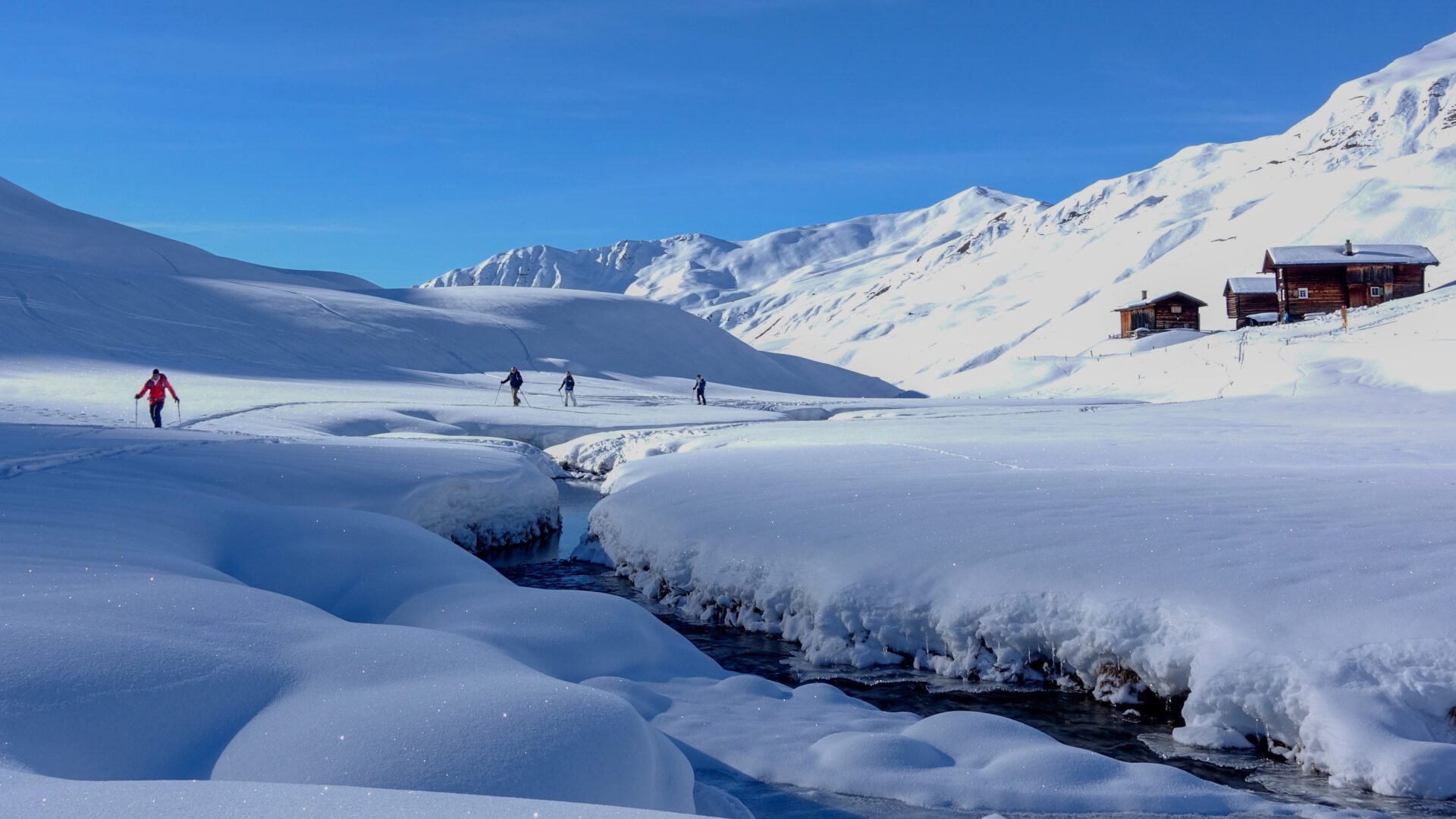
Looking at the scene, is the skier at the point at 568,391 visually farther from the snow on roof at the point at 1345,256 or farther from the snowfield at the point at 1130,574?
the snow on roof at the point at 1345,256

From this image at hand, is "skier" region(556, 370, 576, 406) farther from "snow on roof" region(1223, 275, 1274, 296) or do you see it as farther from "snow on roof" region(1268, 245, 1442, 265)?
"snow on roof" region(1223, 275, 1274, 296)

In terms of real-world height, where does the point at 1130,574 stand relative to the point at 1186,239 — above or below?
below

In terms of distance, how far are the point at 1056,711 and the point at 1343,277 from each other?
2898 inches

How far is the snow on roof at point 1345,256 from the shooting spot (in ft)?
222

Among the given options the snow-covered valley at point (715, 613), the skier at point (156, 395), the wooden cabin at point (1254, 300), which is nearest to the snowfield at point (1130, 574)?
the snow-covered valley at point (715, 613)

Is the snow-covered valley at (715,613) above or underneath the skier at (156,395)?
underneath

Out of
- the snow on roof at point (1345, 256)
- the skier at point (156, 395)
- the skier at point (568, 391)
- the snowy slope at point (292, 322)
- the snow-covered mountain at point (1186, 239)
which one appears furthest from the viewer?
the snow-covered mountain at point (1186, 239)

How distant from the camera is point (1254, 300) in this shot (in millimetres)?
74312

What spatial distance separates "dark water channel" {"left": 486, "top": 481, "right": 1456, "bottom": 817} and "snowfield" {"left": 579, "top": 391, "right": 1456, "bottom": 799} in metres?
0.15

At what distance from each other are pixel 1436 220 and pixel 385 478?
11270 centimetres

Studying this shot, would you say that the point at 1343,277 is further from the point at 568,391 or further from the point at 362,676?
the point at 362,676

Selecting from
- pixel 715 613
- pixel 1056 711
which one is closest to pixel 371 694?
pixel 1056 711

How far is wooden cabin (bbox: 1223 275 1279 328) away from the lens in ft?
242

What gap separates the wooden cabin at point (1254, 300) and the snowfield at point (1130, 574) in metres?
64.1
